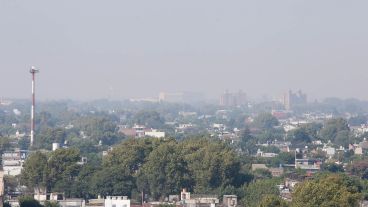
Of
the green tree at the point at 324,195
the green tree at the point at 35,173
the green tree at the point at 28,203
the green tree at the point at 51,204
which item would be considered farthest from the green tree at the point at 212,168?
the green tree at the point at 324,195

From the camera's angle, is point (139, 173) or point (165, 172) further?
point (139, 173)

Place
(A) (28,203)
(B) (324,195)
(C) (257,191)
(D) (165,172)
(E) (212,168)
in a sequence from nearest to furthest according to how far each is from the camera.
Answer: (B) (324,195) < (A) (28,203) < (C) (257,191) < (D) (165,172) < (E) (212,168)

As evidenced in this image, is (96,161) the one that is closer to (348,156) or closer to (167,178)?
(167,178)

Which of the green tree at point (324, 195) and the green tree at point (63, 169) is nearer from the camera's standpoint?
the green tree at point (324, 195)

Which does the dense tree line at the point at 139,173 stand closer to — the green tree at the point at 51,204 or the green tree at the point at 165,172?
the green tree at the point at 165,172

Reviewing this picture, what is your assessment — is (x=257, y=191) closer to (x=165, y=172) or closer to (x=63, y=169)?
(x=165, y=172)

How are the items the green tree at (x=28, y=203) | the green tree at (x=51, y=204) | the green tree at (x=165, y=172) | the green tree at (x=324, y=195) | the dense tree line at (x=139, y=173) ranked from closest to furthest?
1. the green tree at (x=324, y=195)
2. the green tree at (x=28, y=203)
3. the green tree at (x=51, y=204)
4. the dense tree line at (x=139, y=173)
5. the green tree at (x=165, y=172)

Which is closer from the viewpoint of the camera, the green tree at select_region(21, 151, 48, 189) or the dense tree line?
the dense tree line

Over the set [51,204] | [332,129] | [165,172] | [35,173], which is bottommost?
[51,204]

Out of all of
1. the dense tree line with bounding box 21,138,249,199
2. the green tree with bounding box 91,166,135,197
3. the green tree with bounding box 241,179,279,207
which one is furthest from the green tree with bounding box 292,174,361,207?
the dense tree line with bounding box 21,138,249,199

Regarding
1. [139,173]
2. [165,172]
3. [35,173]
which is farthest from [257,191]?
[35,173]

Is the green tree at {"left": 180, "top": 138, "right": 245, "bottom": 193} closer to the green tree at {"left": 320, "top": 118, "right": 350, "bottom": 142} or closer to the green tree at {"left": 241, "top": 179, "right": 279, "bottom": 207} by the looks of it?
the green tree at {"left": 241, "top": 179, "right": 279, "bottom": 207}
